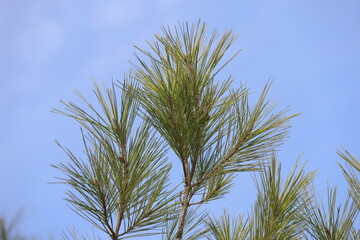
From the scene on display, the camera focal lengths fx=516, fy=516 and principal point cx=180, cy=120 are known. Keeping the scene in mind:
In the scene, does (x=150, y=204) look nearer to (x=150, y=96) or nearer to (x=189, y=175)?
(x=189, y=175)

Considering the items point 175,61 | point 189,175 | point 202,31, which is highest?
point 202,31

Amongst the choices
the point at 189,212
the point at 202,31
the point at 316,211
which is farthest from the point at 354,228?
the point at 202,31

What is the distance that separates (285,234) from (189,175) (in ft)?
0.94

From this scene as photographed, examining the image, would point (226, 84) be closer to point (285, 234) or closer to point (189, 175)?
point (189, 175)

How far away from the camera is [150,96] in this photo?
4.56 ft

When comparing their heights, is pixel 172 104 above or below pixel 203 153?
above

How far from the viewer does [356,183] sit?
117 cm

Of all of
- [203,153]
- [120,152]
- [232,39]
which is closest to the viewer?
[120,152]

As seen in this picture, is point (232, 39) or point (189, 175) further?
point (232, 39)

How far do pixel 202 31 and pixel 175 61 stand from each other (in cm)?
13

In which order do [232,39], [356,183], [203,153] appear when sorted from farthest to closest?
[232,39] < [203,153] < [356,183]

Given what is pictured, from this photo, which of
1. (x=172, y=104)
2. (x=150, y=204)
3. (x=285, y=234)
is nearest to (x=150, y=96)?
(x=172, y=104)

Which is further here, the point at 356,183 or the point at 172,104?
the point at 172,104

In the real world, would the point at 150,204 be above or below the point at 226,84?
A: below
